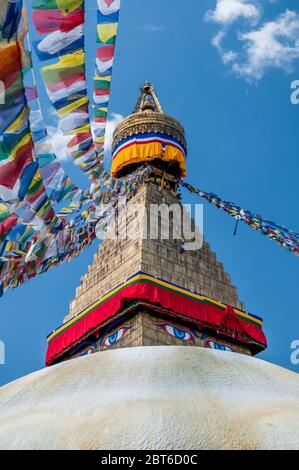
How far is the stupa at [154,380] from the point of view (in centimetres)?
401

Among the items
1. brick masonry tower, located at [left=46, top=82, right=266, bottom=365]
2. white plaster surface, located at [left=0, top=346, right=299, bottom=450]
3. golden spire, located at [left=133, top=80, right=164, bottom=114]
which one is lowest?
white plaster surface, located at [left=0, top=346, right=299, bottom=450]

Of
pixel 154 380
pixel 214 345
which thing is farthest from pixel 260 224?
pixel 154 380

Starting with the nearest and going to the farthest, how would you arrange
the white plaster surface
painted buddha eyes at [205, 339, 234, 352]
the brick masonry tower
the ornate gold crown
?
the white plaster surface < the brick masonry tower < painted buddha eyes at [205, 339, 234, 352] < the ornate gold crown

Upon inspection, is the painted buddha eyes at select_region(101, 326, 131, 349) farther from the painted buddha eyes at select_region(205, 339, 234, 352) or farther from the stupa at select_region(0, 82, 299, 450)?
the painted buddha eyes at select_region(205, 339, 234, 352)

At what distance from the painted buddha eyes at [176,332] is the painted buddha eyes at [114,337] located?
0.68m

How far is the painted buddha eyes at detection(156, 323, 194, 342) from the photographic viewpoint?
10523 millimetres

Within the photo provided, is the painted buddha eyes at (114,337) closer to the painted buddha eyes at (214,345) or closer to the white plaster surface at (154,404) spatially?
the painted buddha eyes at (214,345)

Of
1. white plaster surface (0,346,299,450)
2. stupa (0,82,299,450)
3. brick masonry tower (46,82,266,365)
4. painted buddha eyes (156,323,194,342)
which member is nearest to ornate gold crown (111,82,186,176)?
brick masonry tower (46,82,266,365)

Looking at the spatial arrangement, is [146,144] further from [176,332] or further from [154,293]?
[176,332]

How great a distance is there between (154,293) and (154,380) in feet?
18.3

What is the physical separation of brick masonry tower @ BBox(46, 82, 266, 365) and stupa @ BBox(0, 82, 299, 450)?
0.03 m

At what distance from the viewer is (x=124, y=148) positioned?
1538cm
